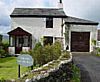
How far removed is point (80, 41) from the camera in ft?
97.9

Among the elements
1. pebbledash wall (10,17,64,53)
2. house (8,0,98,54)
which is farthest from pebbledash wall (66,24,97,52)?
pebbledash wall (10,17,64,53)

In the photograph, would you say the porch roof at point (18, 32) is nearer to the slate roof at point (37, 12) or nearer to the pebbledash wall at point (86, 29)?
the slate roof at point (37, 12)

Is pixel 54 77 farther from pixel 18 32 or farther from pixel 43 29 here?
pixel 43 29

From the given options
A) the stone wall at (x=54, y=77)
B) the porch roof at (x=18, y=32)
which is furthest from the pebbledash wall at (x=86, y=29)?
the stone wall at (x=54, y=77)

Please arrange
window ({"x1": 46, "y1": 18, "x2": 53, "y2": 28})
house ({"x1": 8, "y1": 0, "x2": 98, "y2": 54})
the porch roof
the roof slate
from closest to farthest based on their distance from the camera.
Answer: house ({"x1": 8, "y1": 0, "x2": 98, "y2": 54}) → the roof slate → the porch roof → window ({"x1": 46, "y1": 18, "x2": 53, "y2": 28})

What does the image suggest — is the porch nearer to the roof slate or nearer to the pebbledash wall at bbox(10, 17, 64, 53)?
the pebbledash wall at bbox(10, 17, 64, 53)

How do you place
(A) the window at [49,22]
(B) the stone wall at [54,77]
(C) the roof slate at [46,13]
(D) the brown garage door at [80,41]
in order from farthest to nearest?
(A) the window at [49,22]
(C) the roof slate at [46,13]
(D) the brown garage door at [80,41]
(B) the stone wall at [54,77]

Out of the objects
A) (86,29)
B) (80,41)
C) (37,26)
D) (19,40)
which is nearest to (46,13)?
(37,26)

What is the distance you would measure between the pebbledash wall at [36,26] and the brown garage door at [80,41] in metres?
2.00

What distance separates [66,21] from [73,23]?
77 centimetres

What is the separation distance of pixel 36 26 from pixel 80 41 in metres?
5.28

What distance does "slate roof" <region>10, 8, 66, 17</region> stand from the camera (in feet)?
102

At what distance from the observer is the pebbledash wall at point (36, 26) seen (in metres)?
31.1

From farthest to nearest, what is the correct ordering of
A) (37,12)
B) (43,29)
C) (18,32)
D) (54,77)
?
(37,12) → (43,29) → (18,32) → (54,77)
